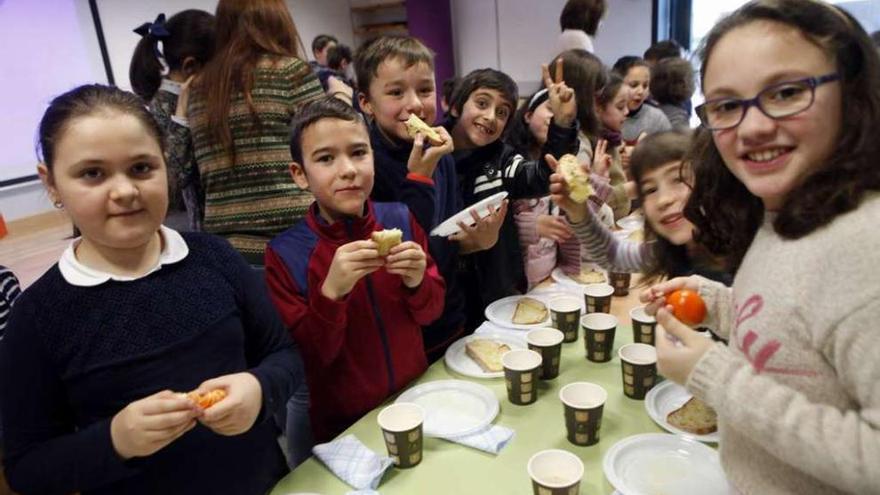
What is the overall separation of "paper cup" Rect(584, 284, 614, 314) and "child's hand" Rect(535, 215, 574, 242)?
0.30 m

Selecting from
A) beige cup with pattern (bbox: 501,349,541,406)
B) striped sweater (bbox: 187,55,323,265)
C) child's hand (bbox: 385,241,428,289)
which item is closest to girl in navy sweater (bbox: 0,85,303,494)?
child's hand (bbox: 385,241,428,289)

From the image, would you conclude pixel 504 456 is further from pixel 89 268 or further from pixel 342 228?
pixel 89 268

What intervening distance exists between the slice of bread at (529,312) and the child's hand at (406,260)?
20.3 inches

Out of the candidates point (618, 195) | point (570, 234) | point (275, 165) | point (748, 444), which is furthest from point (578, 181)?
point (618, 195)

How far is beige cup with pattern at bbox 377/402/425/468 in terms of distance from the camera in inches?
48.7

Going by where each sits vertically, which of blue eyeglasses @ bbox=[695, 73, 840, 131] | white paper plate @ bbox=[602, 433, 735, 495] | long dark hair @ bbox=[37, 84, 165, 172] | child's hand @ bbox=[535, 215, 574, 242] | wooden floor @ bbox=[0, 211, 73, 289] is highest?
long dark hair @ bbox=[37, 84, 165, 172]

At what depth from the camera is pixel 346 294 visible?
147 cm

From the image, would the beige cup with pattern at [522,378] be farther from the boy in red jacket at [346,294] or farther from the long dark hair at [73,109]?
the long dark hair at [73,109]

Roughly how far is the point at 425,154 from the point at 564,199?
48 cm

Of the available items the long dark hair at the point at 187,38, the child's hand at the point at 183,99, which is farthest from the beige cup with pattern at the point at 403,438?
the long dark hair at the point at 187,38

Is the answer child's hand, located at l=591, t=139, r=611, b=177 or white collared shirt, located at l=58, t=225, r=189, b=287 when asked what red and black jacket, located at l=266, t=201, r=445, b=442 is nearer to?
white collared shirt, located at l=58, t=225, r=189, b=287

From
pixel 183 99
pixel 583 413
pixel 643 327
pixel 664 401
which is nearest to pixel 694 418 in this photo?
pixel 664 401

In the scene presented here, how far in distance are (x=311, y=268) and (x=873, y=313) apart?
1242 mm

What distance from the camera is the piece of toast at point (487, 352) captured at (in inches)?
64.9
